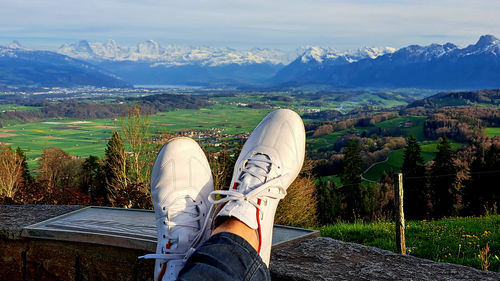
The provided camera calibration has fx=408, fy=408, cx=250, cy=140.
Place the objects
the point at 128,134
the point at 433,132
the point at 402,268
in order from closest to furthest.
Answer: the point at 402,268
the point at 128,134
the point at 433,132

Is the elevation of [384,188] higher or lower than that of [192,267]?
lower

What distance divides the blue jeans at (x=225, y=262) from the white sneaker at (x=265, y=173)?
202 millimetres

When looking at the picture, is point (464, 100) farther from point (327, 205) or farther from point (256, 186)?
point (256, 186)

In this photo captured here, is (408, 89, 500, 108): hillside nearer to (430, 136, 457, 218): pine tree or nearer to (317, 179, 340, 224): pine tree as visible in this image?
(430, 136, 457, 218): pine tree

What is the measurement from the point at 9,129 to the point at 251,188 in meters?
95.7

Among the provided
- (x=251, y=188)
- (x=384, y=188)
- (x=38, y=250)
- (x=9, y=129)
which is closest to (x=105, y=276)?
(x=38, y=250)

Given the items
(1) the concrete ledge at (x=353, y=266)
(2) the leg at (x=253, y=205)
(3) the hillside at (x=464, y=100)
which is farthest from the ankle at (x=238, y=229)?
(3) the hillside at (x=464, y=100)

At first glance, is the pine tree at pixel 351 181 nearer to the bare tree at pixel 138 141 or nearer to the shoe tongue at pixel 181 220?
the bare tree at pixel 138 141

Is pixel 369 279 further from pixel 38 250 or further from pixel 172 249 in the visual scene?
pixel 38 250

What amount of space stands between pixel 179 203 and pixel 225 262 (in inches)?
35.2

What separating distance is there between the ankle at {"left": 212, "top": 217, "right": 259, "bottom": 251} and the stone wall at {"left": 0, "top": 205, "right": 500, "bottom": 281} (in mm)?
235

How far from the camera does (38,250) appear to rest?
2.74m

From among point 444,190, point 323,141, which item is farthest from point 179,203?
point 323,141

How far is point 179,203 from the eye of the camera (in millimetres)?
2484
